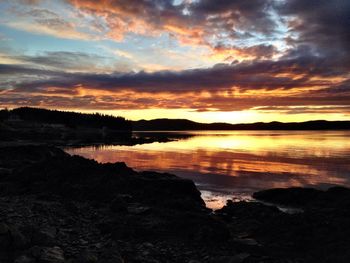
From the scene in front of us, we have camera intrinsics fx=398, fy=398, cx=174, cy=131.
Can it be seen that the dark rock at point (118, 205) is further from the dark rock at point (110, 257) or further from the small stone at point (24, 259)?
the small stone at point (24, 259)

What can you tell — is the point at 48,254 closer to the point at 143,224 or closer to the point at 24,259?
the point at 24,259

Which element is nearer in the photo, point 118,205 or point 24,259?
point 24,259

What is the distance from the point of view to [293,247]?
14.7 m

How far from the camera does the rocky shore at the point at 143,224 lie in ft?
41.5

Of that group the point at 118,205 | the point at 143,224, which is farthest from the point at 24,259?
the point at 118,205

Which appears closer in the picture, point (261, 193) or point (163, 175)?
point (163, 175)

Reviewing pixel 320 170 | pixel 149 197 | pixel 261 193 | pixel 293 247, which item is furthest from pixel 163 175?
pixel 320 170

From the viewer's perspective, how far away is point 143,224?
1623 centimetres

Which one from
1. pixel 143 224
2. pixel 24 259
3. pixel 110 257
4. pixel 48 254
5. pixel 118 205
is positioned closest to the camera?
pixel 24 259

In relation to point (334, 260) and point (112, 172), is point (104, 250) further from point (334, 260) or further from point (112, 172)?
point (112, 172)

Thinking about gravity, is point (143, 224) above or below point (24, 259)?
below

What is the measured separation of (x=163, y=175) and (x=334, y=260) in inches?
632

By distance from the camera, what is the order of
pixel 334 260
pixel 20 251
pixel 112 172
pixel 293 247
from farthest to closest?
pixel 112 172, pixel 293 247, pixel 334 260, pixel 20 251

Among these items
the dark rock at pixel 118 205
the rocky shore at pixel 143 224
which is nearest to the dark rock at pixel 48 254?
the rocky shore at pixel 143 224
